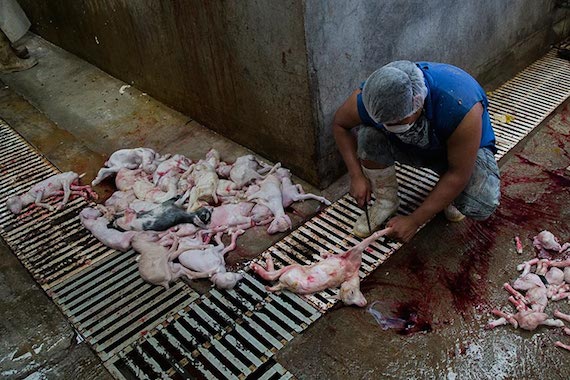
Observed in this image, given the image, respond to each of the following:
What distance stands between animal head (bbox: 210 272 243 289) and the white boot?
2.64ft

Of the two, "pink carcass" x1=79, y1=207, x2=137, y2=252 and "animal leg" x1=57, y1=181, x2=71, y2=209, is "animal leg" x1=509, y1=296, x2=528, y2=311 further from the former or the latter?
"animal leg" x1=57, y1=181, x2=71, y2=209

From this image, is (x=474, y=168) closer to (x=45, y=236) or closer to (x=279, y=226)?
(x=279, y=226)

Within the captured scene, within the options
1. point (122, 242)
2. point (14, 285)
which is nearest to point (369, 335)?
point (122, 242)

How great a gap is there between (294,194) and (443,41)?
171 centimetres

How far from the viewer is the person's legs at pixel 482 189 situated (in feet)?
9.99

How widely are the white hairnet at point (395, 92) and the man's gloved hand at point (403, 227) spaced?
696mm

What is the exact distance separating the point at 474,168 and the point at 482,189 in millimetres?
129

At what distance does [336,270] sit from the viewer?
9.92ft

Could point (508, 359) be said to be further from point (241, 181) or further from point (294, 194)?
point (241, 181)

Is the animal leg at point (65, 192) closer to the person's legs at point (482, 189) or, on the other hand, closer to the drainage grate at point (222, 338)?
the drainage grate at point (222, 338)

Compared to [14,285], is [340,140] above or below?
above

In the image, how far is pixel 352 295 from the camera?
290 centimetres

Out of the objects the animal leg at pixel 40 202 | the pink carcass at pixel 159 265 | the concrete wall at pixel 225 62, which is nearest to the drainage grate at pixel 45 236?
the animal leg at pixel 40 202

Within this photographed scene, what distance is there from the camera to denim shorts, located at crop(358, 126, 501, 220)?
305cm
